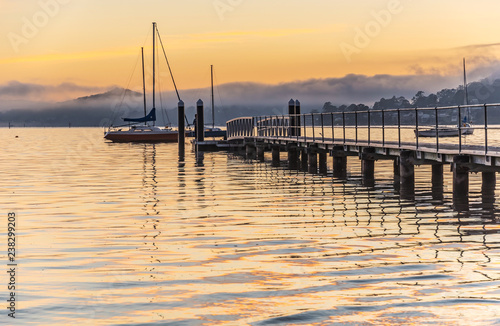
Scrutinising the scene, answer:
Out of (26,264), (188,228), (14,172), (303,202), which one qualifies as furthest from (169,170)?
(26,264)

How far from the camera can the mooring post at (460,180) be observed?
20.5 meters

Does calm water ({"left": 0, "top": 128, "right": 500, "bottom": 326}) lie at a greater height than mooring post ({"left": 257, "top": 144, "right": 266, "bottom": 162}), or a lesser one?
lesser

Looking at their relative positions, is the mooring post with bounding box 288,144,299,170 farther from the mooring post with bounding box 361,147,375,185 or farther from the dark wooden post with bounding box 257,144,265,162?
the mooring post with bounding box 361,147,375,185

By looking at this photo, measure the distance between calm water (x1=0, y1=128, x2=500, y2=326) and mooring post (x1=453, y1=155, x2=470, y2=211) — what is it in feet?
1.63

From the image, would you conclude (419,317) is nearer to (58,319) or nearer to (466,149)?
(58,319)

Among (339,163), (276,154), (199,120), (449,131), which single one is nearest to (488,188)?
(339,163)

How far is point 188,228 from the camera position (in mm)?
16562

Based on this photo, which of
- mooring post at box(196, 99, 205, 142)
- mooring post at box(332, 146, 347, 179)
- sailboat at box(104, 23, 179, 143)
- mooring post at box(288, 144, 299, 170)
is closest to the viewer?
mooring post at box(332, 146, 347, 179)

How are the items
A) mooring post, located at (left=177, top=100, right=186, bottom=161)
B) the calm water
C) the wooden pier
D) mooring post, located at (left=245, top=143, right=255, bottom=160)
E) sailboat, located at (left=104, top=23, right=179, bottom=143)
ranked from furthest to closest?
sailboat, located at (left=104, top=23, right=179, bottom=143) < mooring post, located at (left=177, top=100, right=186, bottom=161) < mooring post, located at (left=245, top=143, right=255, bottom=160) < the wooden pier < the calm water

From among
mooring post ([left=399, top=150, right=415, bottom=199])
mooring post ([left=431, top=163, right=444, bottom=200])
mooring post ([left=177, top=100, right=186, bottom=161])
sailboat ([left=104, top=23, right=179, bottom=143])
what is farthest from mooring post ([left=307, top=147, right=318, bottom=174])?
sailboat ([left=104, top=23, right=179, bottom=143])

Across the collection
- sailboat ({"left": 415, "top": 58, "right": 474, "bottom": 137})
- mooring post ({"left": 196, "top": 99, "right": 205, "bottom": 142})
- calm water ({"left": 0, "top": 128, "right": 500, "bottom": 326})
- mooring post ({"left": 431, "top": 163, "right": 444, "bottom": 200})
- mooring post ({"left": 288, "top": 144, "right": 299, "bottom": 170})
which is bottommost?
calm water ({"left": 0, "top": 128, "right": 500, "bottom": 326})

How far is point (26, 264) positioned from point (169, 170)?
25.0 metres

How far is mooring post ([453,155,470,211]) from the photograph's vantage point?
67.3 ft

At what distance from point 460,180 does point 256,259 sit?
32.8 feet
